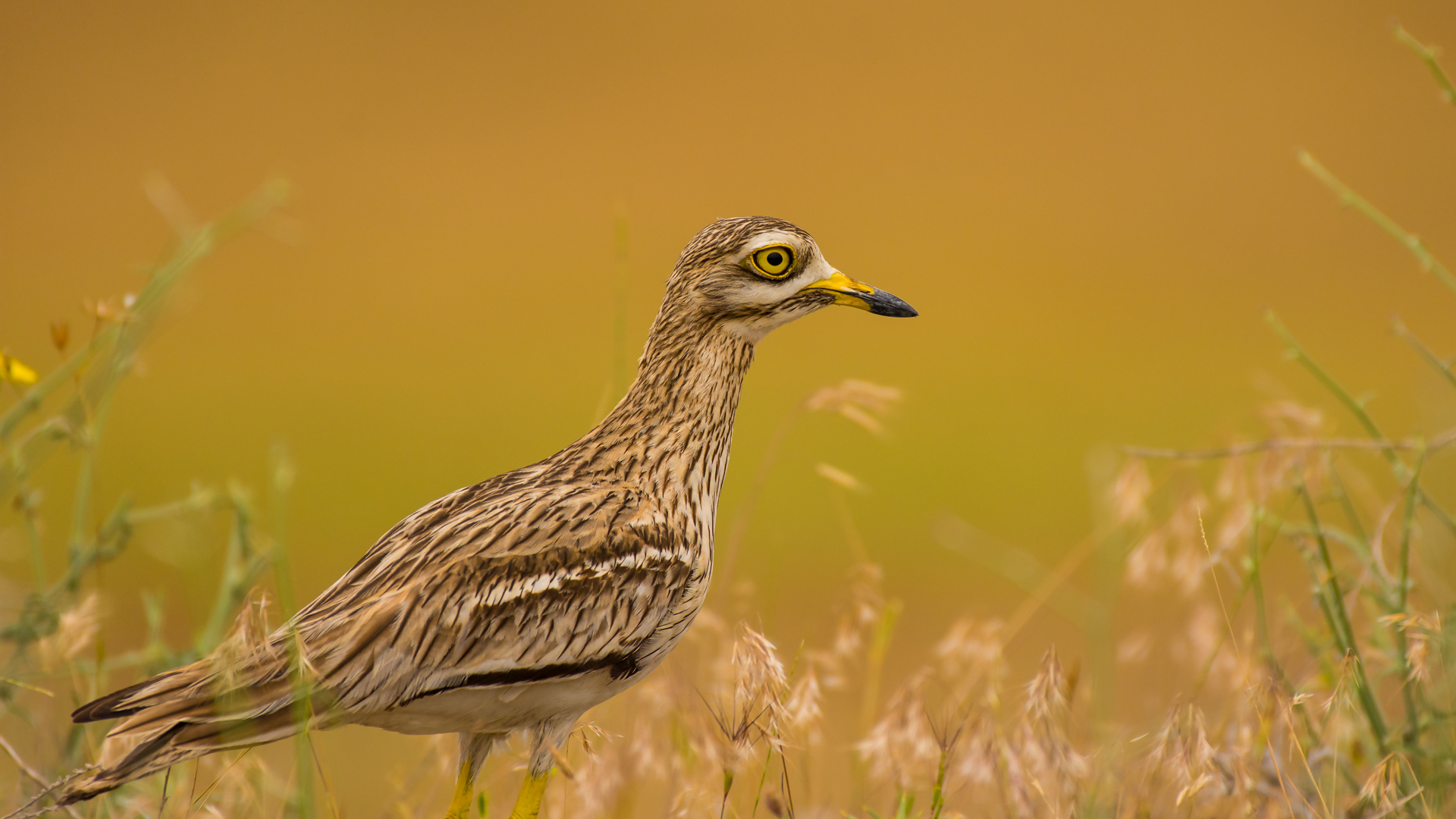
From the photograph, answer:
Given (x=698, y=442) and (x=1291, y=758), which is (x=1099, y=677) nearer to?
(x=1291, y=758)

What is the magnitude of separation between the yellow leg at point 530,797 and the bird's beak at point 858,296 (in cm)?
138

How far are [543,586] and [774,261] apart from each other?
105 cm

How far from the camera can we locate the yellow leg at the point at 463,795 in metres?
2.89

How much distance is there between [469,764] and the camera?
9.66ft

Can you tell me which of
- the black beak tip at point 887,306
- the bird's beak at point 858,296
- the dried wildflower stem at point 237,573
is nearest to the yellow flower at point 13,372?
the dried wildflower stem at point 237,573

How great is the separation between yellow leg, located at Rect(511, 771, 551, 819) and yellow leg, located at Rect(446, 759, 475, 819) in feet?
0.41

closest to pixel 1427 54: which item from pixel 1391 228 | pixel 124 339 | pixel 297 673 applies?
pixel 1391 228

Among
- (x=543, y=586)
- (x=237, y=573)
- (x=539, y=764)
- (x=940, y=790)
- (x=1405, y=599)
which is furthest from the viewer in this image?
(x=237, y=573)

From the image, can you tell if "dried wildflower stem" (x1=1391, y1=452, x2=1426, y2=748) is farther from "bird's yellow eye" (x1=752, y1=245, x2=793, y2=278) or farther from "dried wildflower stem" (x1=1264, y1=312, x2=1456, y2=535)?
"bird's yellow eye" (x1=752, y1=245, x2=793, y2=278)

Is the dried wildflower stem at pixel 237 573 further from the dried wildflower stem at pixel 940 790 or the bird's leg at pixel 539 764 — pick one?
the dried wildflower stem at pixel 940 790

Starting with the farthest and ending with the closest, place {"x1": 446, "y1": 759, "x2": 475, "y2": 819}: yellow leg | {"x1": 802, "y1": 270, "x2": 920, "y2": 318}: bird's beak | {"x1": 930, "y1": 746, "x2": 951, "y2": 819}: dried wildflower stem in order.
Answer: {"x1": 802, "y1": 270, "x2": 920, "y2": 318}: bird's beak
{"x1": 446, "y1": 759, "x2": 475, "y2": 819}: yellow leg
{"x1": 930, "y1": 746, "x2": 951, "y2": 819}: dried wildflower stem

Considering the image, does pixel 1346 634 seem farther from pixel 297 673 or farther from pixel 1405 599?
pixel 297 673

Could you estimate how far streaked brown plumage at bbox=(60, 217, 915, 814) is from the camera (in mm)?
2389

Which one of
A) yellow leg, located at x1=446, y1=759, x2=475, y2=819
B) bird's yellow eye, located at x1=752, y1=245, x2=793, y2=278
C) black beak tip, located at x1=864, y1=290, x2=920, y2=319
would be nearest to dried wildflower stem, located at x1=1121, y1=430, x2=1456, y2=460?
black beak tip, located at x1=864, y1=290, x2=920, y2=319
